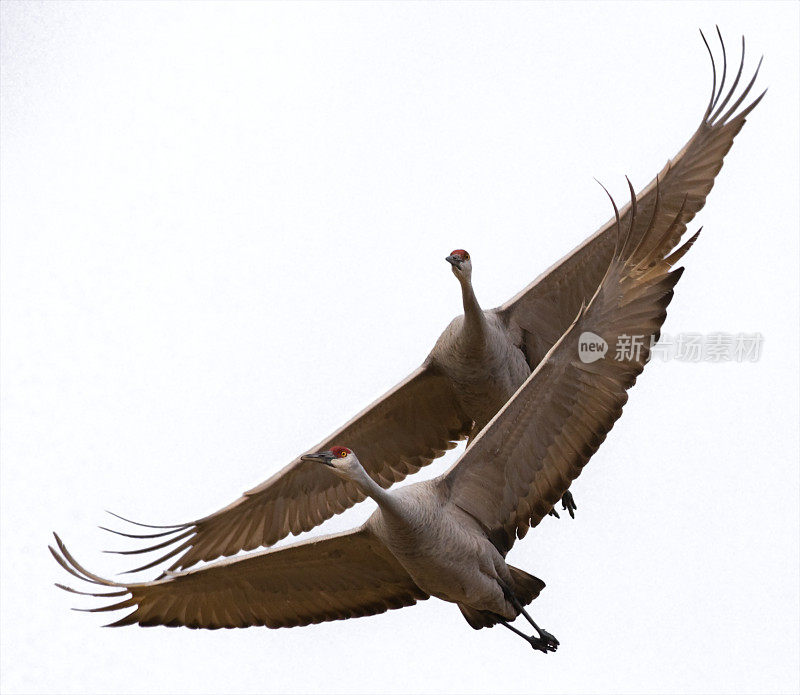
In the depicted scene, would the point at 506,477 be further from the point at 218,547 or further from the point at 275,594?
the point at 218,547

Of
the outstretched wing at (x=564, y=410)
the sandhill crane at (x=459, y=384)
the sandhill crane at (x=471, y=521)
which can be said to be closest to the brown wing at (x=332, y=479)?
the sandhill crane at (x=459, y=384)

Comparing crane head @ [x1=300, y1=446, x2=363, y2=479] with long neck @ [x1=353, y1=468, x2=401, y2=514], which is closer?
long neck @ [x1=353, y1=468, x2=401, y2=514]

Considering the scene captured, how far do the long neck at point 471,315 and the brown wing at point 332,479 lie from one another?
981mm

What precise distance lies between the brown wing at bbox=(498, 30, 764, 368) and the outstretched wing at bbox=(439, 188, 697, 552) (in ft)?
4.41

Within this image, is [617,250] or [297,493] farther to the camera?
[297,493]

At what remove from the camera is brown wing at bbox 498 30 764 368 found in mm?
14227

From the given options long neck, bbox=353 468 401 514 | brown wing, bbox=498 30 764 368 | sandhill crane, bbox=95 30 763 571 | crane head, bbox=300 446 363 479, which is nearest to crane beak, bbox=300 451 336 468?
crane head, bbox=300 446 363 479

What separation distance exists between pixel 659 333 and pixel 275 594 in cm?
404

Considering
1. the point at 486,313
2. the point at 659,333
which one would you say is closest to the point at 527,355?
the point at 486,313

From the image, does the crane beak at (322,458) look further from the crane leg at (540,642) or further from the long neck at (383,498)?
the crane leg at (540,642)

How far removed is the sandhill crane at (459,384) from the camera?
14219 mm

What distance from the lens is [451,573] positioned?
1237 cm

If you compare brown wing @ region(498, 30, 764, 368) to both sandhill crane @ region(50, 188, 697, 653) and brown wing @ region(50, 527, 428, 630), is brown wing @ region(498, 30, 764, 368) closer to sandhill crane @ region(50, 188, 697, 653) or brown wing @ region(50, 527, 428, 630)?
sandhill crane @ region(50, 188, 697, 653)

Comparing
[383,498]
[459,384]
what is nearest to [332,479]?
[459,384]
